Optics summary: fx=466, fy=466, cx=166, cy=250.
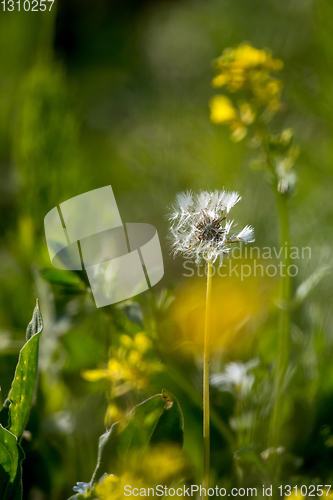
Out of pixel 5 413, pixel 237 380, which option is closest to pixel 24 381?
pixel 5 413

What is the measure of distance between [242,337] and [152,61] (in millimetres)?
710

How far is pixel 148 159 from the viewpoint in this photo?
536 millimetres

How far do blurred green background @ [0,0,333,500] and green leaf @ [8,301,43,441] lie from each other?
0.13ft

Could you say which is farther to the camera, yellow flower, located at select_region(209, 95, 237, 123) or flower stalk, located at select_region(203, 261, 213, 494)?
yellow flower, located at select_region(209, 95, 237, 123)

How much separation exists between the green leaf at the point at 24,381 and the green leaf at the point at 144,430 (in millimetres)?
34

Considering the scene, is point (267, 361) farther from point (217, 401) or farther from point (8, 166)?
point (8, 166)

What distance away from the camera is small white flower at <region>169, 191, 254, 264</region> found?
0.58 ft

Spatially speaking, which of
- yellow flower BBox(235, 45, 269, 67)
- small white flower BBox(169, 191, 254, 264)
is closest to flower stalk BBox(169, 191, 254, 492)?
small white flower BBox(169, 191, 254, 264)

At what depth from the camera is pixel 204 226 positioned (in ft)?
0.61

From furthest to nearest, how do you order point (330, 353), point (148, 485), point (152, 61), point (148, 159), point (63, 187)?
point (152, 61) → point (148, 159) → point (63, 187) → point (330, 353) → point (148, 485)

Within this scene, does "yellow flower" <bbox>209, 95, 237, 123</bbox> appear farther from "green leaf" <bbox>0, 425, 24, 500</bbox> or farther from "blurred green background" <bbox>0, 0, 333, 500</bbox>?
"green leaf" <bbox>0, 425, 24, 500</bbox>

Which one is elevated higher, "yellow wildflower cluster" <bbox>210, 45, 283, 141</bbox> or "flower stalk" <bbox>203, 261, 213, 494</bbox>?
"yellow wildflower cluster" <bbox>210, 45, 283, 141</bbox>

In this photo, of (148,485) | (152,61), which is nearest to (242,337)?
(148,485)

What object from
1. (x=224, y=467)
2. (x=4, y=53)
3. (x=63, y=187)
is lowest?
(x=224, y=467)
